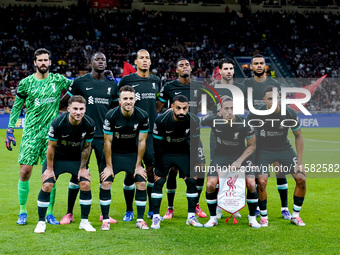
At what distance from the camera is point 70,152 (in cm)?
696

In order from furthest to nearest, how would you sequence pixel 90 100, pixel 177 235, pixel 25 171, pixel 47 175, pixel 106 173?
pixel 90 100
pixel 25 171
pixel 106 173
pixel 47 175
pixel 177 235

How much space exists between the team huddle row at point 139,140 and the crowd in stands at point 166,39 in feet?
76.0

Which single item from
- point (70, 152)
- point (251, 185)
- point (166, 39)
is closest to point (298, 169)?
point (251, 185)

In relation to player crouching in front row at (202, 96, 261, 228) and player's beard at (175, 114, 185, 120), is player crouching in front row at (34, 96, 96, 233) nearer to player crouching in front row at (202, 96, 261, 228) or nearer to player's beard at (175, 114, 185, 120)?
player's beard at (175, 114, 185, 120)

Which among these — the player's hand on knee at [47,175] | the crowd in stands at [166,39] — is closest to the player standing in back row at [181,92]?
the player's hand on knee at [47,175]

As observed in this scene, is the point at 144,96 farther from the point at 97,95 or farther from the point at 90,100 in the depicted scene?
the point at 90,100

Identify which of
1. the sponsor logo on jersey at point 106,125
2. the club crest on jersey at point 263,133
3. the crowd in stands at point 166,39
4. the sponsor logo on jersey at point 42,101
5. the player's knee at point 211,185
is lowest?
the player's knee at point 211,185

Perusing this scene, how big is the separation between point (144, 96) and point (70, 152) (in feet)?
5.13

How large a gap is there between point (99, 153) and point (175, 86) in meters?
1.66

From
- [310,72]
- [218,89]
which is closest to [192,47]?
[310,72]

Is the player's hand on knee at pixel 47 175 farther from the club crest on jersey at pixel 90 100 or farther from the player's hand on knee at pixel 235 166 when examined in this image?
the player's hand on knee at pixel 235 166

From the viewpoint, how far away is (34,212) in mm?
8039

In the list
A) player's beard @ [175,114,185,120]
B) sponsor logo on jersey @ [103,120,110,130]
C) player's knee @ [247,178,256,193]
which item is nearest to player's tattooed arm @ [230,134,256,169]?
player's knee @ [247,178,256,193]

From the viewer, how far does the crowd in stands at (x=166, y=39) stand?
34.1 meters
